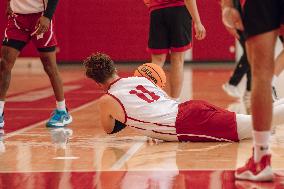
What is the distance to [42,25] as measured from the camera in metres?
6.66

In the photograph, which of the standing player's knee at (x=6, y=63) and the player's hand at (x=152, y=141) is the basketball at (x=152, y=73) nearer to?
the player's hand at (x=152, y=141)

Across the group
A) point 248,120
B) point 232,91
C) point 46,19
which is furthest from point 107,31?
point 248,120

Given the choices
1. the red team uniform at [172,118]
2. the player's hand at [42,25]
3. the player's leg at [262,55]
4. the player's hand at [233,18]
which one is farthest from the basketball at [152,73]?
the player's leg at [262,55]

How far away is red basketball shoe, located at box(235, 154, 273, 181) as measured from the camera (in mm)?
4062

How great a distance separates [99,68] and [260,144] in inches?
72.1

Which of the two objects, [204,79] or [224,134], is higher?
[224,134]

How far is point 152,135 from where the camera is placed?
5703 millimetres

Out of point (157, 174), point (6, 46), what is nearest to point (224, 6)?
point (157, 174)

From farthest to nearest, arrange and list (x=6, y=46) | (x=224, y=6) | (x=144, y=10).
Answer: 1. (x=144, y=10)
2. (x=6, y=46)
3. (x=224, y=6)

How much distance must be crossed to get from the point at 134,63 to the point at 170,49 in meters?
10.5

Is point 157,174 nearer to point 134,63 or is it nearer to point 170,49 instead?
point 170,49

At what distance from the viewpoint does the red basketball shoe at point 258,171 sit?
4062 millimetres

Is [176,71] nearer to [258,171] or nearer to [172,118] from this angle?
[172,118]

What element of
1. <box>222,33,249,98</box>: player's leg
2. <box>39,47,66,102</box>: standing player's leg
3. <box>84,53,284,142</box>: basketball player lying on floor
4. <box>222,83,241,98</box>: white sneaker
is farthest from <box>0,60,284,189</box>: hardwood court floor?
<box>222,33,249,98</box>: player's leg
